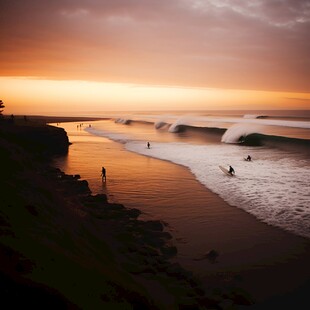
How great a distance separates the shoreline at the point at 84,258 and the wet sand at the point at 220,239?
75 cm

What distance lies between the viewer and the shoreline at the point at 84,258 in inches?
194

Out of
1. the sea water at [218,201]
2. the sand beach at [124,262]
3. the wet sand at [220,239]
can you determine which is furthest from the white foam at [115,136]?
the sand beach at [124,262]

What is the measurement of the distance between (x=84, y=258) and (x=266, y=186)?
537 inches

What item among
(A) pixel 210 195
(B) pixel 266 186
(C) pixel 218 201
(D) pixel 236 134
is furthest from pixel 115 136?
(C) pixel 218 201

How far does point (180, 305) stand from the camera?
6570 mm

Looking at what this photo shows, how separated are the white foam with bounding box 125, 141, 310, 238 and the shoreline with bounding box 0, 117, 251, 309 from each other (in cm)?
511

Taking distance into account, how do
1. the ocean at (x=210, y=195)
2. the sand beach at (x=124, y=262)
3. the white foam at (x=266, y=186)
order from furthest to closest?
the white foam at (x=266, y=186) → the ocean at (x=210, y=195) → the sand beach at (x=124, y=262)

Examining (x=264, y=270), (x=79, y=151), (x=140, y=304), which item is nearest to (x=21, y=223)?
(x=140, y=304)

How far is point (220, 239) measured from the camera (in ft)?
33.5

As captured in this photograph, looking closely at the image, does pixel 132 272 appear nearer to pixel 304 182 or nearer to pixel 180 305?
pixel 180 305

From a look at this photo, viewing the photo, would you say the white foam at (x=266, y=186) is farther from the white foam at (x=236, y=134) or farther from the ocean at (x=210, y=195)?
the white foam at (x=236, y=134)

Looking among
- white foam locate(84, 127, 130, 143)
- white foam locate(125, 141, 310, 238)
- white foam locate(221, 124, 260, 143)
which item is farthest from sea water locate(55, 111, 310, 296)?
white foam locate(221, 124, 260, 143)

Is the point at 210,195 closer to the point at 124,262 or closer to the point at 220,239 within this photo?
the point at 220,239

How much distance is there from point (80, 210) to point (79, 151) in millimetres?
22406
